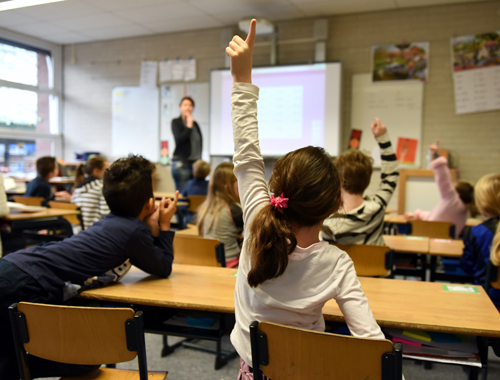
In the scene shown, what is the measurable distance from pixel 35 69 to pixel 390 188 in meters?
7.37

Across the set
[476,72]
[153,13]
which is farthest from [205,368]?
[153,13]

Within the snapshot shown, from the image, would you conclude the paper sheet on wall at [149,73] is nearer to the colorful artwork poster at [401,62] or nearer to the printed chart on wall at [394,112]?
the printed chart on wall at [394,112]

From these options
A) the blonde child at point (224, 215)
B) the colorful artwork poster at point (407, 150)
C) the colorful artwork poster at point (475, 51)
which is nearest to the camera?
the blonde child at point (224, 215)

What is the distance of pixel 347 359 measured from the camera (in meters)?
0.97

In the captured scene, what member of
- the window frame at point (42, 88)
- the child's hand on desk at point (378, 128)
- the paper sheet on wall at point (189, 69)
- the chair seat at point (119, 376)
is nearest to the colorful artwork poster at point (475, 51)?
the paper sheet on wall at point (189, 69)

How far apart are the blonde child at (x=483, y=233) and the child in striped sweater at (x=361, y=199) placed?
1.98ft

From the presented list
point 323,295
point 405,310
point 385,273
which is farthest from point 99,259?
point 385,273

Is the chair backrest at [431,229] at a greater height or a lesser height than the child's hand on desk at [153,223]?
lesser

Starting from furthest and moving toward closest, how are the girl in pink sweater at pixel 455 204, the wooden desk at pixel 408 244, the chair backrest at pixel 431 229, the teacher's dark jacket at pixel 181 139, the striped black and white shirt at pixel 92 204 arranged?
the teacher's dark jacket at pixel 181 139 < the striped black and white shirt at pixel 92 204 < the girl in pink sweater at pixel 455 204 < the chair backrest at pixel 431 229 < the wooden desk at pixel 408 244

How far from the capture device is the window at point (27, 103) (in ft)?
23.0

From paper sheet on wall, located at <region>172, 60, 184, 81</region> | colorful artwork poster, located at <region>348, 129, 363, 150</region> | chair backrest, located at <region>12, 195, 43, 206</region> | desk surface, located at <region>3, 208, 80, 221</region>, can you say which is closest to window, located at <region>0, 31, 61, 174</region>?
paper sheet on wall, located at <region>172, 60, 184, 81</region>

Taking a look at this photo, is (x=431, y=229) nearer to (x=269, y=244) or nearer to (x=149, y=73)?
(x=269, y=244)

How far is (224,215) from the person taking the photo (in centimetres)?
264

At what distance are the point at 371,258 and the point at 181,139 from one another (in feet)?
13.2
